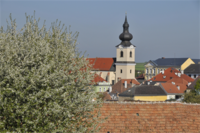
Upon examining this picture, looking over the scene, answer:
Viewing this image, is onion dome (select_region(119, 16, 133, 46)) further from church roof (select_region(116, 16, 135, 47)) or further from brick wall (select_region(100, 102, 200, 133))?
brick wall (select_region(100, 102, 200, 133))

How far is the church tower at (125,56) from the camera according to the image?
102 m

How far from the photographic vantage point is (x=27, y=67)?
10.1 meters

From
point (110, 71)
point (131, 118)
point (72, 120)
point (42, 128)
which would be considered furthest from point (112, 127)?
point (110, 71)

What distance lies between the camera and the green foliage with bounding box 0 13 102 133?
9570mm

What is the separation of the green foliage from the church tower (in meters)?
90.1

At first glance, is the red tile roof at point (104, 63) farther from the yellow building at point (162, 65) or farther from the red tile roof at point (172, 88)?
the red tile roof at point (172, 88)

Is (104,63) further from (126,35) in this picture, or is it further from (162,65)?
(162,65)

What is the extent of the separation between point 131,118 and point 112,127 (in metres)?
1.23

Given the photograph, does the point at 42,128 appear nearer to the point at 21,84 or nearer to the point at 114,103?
the point at 21,84

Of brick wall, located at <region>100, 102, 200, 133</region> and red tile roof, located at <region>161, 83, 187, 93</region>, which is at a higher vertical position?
red tile roof, located at <region>161, 83, 187, 93</region>

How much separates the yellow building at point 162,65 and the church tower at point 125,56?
29.2 m

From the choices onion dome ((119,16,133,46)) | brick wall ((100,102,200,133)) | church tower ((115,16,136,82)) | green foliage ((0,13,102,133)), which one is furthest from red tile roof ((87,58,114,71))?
green foliage ((0,13,102,133))

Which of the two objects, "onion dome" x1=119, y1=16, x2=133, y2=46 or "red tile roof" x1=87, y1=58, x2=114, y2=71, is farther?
"red tile roof" x1=87, y1=58, x2=114, y2=71

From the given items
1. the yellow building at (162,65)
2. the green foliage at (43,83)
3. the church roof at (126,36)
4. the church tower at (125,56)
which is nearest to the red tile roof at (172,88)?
the church tower at (125,56)
